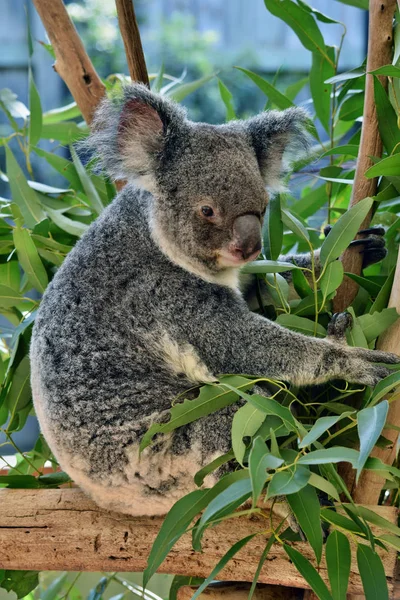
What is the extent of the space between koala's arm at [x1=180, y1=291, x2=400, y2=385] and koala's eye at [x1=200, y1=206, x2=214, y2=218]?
202 millimetres

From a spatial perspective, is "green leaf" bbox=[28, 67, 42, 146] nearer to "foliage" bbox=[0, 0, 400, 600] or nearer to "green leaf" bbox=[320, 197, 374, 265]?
"foliage" bbox=[0, 0, 400, 600]

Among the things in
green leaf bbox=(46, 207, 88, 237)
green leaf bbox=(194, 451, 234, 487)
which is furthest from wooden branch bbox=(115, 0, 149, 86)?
green leaf bbox=(194, 451, 234, 487)

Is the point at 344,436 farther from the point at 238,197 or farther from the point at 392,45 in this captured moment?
the point at 392,45

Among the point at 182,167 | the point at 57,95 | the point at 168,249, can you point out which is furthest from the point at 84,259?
the point at 57,95

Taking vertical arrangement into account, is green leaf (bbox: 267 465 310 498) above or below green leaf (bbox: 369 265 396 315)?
below

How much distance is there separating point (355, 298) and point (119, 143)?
667mm

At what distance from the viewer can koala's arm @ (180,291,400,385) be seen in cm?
162

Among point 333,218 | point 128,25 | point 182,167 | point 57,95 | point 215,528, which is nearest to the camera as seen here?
point 215,528

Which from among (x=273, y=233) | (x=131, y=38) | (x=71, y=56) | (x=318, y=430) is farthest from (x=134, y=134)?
(x=318, y=430)

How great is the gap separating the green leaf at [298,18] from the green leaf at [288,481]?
1.28 meters

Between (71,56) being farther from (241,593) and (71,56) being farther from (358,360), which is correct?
(241,593)

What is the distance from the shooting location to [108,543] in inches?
62.1

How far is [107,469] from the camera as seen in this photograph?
62.6 inches

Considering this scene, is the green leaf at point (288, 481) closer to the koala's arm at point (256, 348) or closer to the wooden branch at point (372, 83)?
the koala's arm at point (256, 348)
